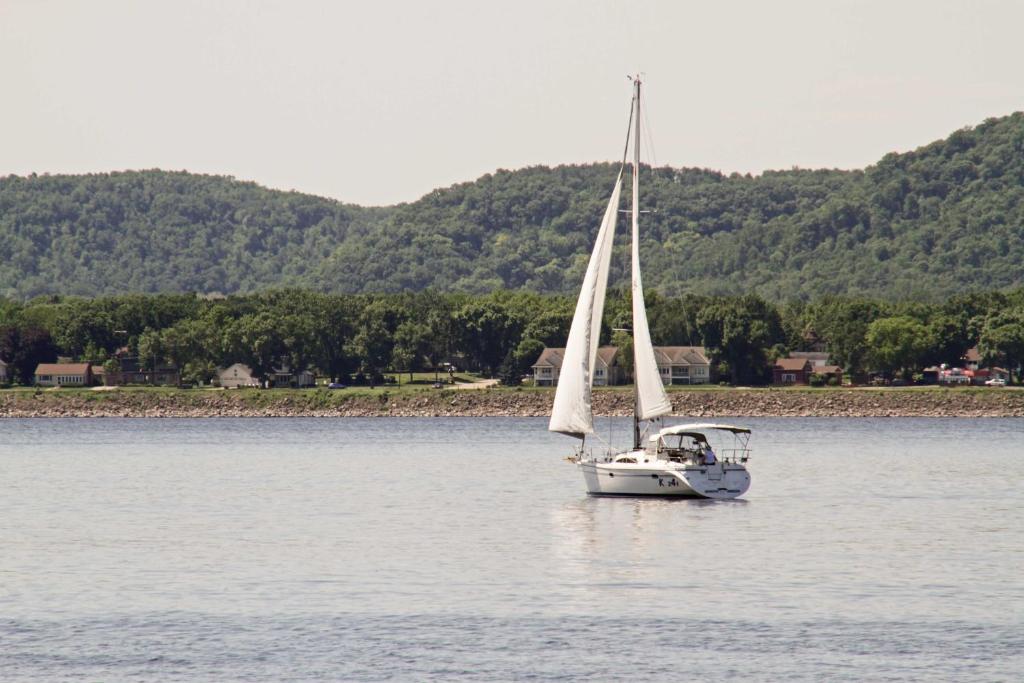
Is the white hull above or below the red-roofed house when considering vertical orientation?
below

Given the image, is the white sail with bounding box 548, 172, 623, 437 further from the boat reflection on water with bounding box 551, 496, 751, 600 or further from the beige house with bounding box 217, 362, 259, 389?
the beige house with bounding box 217, 362, 259, 389

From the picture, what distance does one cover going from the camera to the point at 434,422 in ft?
516

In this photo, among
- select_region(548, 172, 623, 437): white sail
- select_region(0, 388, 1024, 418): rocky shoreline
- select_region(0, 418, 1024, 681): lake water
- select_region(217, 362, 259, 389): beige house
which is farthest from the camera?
select_region(217, 362, 259, 389): beige house

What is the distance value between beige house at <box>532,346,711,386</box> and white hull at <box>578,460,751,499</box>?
12333 centimetres

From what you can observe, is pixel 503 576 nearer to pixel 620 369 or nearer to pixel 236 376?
pixel 620 369

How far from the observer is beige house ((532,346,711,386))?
191 m

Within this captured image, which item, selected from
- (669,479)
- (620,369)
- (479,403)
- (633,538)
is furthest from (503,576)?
(620,369)

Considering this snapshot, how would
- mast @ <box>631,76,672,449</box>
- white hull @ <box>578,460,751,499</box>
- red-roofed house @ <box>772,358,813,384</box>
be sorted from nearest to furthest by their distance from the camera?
1. white hull @ <box>578,460,751,499</box>
2. mast @ <box>631,76,672,449</box>
3. red-roofed house @ <box>772,358,813,384</box>

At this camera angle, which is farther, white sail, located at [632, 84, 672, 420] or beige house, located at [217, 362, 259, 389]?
beige house, located at [217, 362, 259, 389]

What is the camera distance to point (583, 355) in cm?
6519

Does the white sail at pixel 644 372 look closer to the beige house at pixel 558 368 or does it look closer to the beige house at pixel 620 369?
the beige house at pixel 620 369

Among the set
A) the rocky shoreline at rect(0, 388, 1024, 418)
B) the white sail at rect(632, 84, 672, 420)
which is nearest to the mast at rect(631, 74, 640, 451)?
the white sail at rect(632, 84, 672, 420)

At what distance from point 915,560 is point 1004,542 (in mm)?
5834

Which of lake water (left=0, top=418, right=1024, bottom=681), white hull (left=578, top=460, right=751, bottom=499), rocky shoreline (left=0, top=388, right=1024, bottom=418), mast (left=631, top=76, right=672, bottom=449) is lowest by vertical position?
lake water (left=0, top=418, right=1024, bottom=681)
